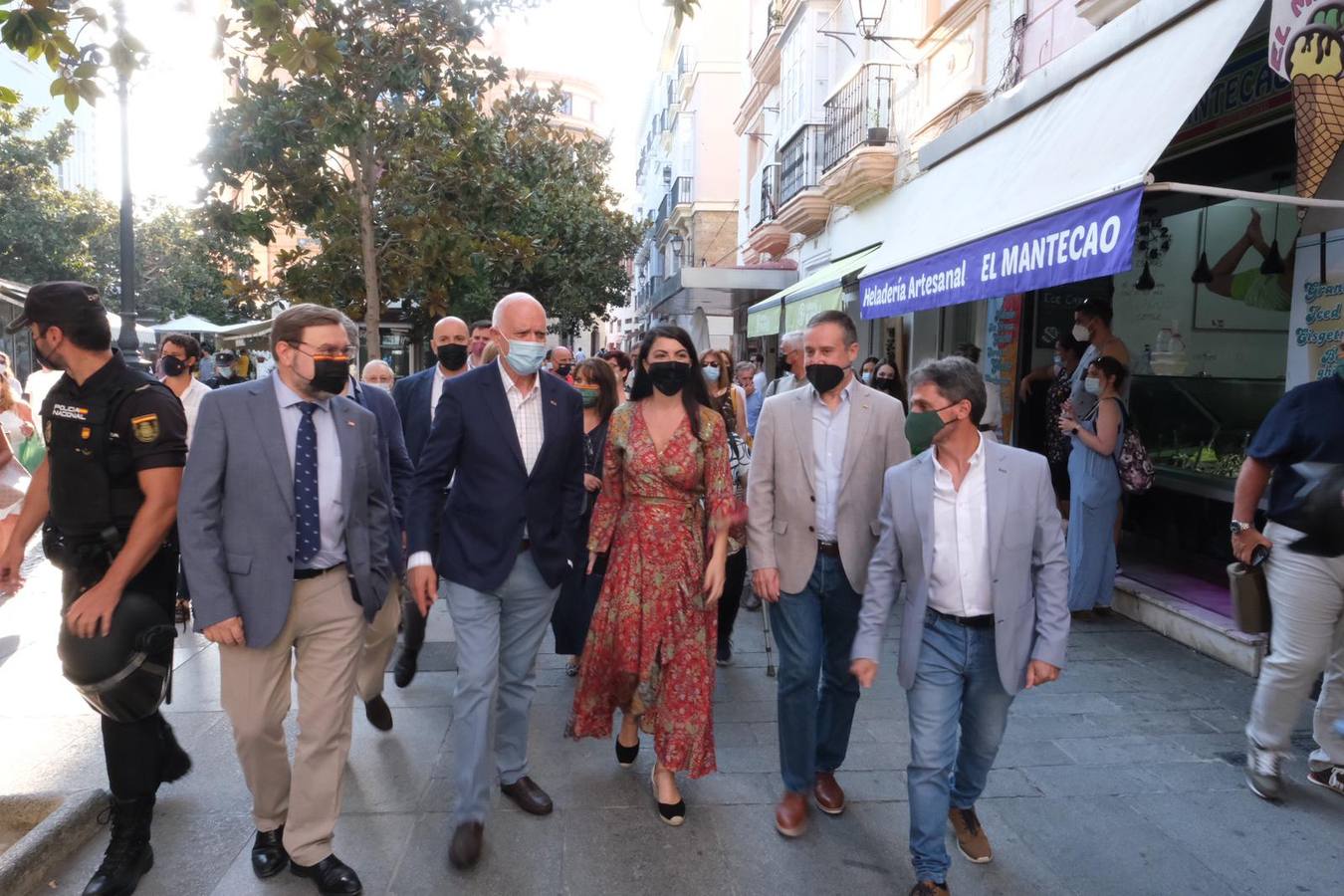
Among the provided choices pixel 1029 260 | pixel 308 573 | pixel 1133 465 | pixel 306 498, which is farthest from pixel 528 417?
pixel 1133 465

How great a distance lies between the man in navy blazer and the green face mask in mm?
1325

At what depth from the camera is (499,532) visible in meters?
3.40

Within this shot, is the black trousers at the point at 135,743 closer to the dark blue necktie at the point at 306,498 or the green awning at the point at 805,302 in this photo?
the dark blue necktie at the point at 306,498

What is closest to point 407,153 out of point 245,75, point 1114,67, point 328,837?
point 245,75

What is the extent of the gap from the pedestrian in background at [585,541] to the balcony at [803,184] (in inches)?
421

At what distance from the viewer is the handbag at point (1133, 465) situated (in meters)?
6.12

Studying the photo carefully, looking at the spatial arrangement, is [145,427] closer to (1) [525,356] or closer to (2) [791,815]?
(1) [525,356]

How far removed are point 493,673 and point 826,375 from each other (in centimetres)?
166

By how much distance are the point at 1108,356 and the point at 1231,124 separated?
223 cm

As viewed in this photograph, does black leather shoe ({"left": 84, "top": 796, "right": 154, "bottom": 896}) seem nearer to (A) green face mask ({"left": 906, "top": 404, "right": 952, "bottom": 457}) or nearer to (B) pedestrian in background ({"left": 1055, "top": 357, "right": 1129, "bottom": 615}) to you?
(A) green face mask ({"left": 906, "top": 404, "right": 952, "bottom": 457})

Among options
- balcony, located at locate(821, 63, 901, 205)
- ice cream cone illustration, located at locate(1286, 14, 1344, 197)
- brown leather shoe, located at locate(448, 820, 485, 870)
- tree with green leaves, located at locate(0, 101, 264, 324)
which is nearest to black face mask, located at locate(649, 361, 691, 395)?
brown leather shoe, located at locate(448, 820, 485, 870)

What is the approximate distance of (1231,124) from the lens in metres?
6.64

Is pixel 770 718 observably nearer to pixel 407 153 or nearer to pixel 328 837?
pixel 328 837

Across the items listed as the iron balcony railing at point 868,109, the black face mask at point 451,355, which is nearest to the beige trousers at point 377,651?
the black face mask at point 451,355
